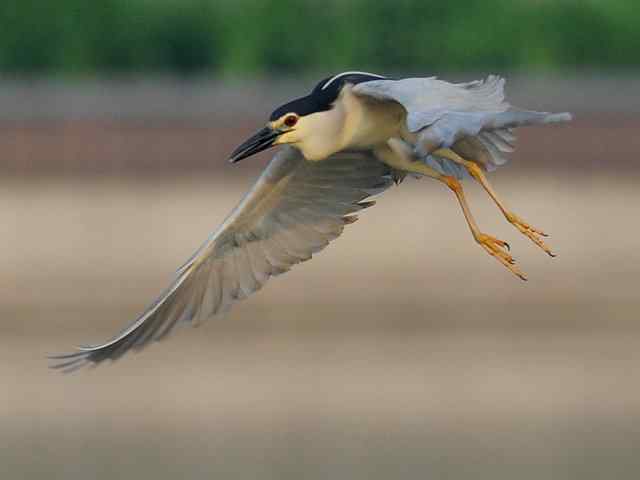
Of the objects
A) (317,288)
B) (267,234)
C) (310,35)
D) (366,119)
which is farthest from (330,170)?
(310,35)

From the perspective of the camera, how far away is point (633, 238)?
23703 millimetres

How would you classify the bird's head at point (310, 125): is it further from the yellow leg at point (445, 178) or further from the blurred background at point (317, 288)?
the blurred background at point (317, 288)

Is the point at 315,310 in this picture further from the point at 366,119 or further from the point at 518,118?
the point at 518,118

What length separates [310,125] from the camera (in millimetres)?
11055

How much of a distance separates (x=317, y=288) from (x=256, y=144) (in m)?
12.6

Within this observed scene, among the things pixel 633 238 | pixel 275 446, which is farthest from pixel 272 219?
pixel 633 238

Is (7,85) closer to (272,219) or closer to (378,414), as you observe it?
(378,414)

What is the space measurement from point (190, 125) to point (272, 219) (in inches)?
485

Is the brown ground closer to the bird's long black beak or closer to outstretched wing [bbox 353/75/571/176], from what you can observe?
outstretched wing [bbox 353/75/571/176]

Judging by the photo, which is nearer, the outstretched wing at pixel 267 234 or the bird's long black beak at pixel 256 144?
the bird's long black beak at pixel 256 144

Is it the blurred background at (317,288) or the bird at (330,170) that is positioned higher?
the bird at (330,170)

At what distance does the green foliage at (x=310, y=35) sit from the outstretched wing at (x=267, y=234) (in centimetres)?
1309

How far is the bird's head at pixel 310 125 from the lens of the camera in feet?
36.2

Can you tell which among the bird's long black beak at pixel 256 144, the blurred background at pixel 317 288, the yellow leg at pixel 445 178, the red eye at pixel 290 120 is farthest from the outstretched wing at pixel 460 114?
the blurred background at pixel 317 288
